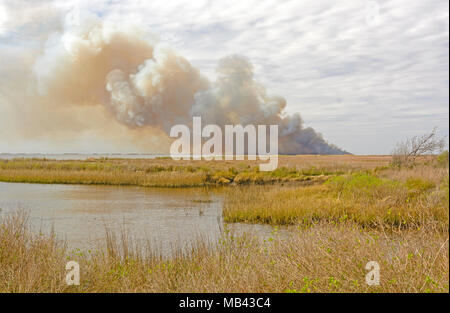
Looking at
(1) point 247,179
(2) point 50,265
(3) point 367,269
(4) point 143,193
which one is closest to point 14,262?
(2) point 50,265

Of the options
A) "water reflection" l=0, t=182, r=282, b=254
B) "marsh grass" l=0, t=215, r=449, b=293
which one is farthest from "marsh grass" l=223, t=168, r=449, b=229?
"marsh grass" l=0, t=215, r=449, b=293

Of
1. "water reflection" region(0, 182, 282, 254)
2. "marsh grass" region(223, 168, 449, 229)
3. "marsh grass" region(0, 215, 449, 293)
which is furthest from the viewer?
"marsh grass" region(223, 168, 449, 229)

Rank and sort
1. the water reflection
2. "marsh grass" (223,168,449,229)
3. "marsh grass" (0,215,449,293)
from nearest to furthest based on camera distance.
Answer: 1. "marsh grass" (0,215,449,293)
2. the water reflection
3. "marsh grass" (223,168,449,229)

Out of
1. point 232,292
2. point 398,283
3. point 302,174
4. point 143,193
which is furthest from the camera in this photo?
point 302,174

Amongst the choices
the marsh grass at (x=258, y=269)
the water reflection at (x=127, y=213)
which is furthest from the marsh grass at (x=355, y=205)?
the marsh grass at (x=258, y=269)

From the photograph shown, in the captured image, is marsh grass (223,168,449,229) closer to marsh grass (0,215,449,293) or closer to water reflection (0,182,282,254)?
water reflection (0,182,282,254)

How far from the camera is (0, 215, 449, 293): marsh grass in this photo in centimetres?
627

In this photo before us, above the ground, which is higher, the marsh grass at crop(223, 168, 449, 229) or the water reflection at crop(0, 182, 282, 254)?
the marsh grass at crop(223, 168, 449, 229)

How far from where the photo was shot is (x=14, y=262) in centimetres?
804

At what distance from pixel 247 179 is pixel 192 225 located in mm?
21677

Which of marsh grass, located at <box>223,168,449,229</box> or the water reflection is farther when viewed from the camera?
marsh grass, located at <box>223,168,449,229</box>

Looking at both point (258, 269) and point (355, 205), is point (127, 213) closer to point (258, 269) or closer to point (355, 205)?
point (355, 205)

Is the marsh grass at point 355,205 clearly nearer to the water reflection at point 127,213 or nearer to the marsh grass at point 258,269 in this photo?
the water reflection at point 127,213
